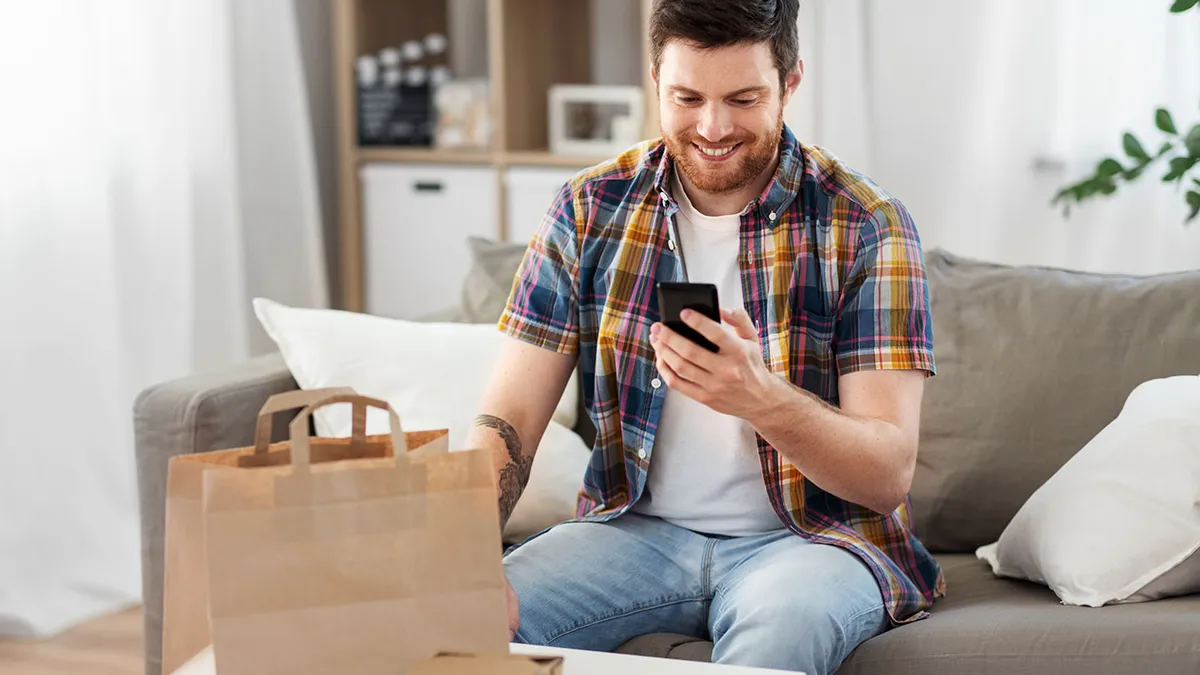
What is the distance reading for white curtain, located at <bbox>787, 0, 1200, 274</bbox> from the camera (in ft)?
Answer: 9.15

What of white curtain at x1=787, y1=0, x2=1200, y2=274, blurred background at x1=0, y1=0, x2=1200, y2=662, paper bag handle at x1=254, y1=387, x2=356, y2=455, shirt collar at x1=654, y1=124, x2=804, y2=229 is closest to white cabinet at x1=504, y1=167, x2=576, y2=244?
blurred background at x1=0, y1=0, x2=1200, y2=662

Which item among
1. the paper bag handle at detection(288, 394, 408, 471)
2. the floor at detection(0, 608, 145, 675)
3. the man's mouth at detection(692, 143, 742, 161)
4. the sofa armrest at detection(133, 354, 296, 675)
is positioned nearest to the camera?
the paper bag handle at detection(288, 394, 408, 471)

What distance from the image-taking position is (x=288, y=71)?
10.8 feet

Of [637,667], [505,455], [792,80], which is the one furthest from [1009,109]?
[637,667]

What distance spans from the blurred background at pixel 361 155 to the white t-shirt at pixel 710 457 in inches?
36.3

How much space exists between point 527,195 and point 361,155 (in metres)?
0.46

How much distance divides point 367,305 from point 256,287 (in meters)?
0.31

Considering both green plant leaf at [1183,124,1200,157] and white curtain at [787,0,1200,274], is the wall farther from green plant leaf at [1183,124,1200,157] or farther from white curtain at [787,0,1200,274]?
green plant leaf at [1183,124,1200,157]

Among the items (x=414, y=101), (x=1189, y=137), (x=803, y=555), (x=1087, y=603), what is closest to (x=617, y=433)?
(x=803, y=555)

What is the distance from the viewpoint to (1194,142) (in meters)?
2.12

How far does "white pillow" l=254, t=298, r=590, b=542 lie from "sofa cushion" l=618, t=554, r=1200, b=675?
0.41 m

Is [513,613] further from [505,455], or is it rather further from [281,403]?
[281,403]

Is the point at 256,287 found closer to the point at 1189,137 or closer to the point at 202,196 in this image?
the point at 202,196

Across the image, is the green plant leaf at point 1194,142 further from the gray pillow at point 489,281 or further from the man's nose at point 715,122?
the gray pillow at point 489,281
